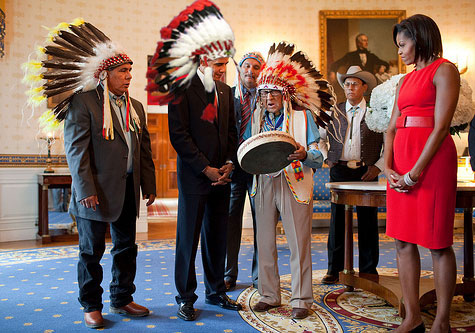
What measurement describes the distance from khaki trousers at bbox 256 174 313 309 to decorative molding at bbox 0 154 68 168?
4.27m

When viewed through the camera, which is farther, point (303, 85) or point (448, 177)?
point (303, 85)

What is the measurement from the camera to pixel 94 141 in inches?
111

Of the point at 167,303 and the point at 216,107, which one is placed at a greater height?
the point at 216,107

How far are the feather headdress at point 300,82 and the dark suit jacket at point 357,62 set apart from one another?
4595 millimetres

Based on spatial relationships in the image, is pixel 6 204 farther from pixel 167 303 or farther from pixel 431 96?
pixel 431 96

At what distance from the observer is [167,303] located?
3244 mm

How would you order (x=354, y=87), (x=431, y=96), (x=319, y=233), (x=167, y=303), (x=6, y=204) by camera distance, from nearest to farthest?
1. (x=431, y=96)
2. (x=167, y=303)
3. (x=354, y=87)
4. (x=6, y=204)
5. (x=319, y=233)

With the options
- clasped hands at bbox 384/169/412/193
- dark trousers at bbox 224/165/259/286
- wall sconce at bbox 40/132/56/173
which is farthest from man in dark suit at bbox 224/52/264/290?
wall sconce at bbox 40/132/56/173

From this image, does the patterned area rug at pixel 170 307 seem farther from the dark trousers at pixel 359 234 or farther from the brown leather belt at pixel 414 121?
the brown leather belt at pixel 414 121

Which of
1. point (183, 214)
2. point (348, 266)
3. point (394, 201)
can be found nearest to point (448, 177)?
point (394, 201)

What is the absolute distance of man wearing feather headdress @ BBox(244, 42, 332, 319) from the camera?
2.92 meters

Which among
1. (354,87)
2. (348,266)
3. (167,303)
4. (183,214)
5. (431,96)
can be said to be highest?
(354,87)

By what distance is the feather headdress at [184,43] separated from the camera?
257cm

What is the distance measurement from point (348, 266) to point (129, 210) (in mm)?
1637
